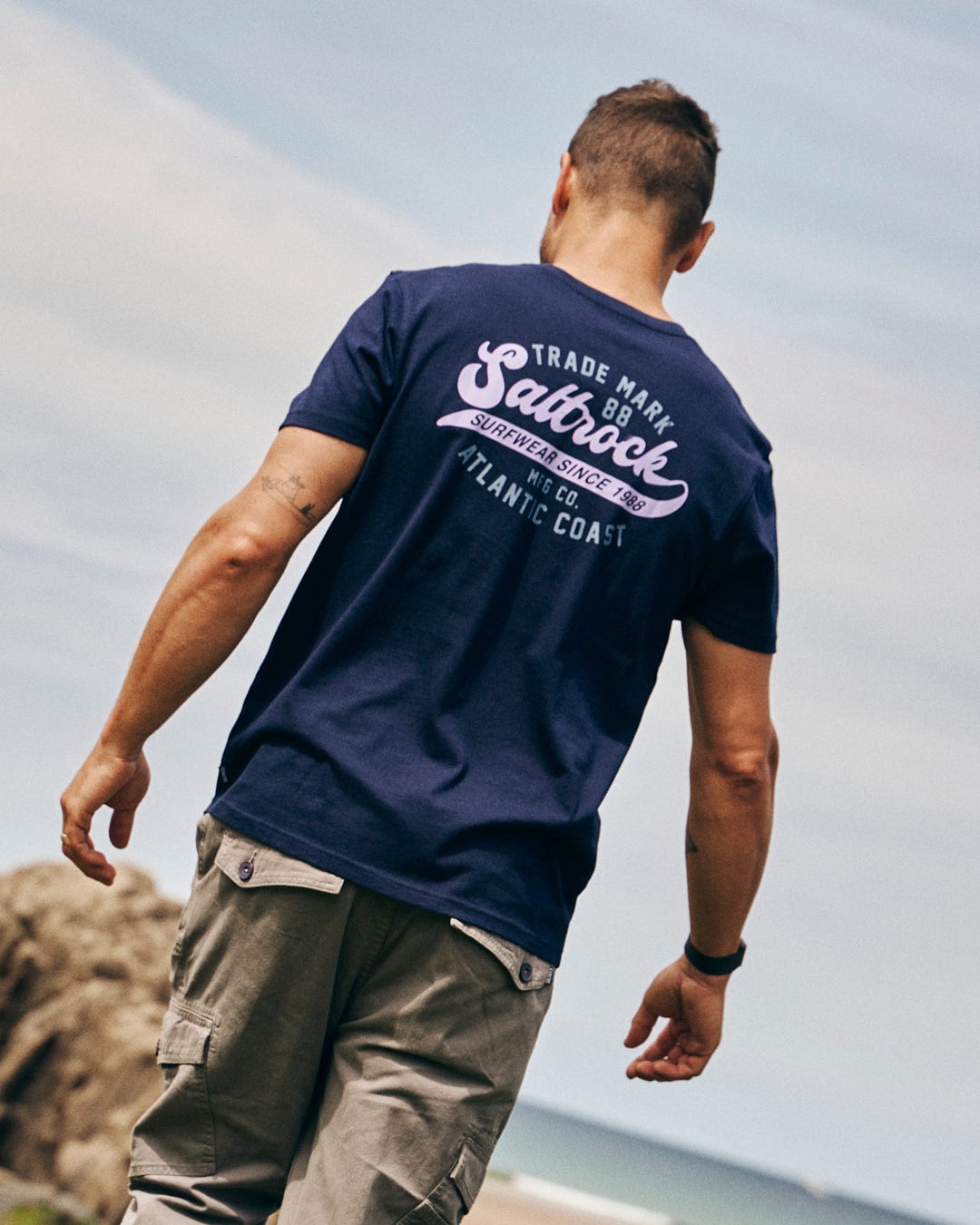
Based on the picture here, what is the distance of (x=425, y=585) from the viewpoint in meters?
2.74

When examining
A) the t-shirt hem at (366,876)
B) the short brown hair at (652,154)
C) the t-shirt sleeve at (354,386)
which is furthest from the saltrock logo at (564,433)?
the t-shirt hem at (366,876)

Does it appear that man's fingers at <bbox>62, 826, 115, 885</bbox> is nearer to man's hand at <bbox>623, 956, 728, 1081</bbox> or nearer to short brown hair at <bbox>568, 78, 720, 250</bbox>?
man's hand at <bbox>623, 956, 728, 1081</bbox>

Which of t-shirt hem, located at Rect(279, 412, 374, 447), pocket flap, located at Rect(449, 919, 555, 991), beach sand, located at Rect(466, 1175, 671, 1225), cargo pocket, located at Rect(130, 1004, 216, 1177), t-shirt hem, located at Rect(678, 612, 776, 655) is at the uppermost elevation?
t-shirt hem, located at Rect(279, 412, 374, 447)

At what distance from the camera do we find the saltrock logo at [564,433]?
A: 2777 millimetres

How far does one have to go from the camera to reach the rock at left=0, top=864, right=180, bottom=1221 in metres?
8.92

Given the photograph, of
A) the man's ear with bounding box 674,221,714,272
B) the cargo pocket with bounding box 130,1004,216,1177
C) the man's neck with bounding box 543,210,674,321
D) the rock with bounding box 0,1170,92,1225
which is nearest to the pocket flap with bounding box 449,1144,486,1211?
the cargo pocket with bounding box 130,1004,216,1177

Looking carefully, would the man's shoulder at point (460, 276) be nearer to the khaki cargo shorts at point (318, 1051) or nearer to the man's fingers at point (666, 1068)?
the khaki cargo shorts at point (318, 1051)

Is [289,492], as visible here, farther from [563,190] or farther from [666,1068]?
[666,1068]

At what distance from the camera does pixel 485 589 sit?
2.74 metres

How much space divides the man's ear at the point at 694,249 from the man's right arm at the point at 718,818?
78 cm

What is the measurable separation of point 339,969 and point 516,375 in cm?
112

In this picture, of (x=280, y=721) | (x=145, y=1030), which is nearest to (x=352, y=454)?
(x=280, y=721)

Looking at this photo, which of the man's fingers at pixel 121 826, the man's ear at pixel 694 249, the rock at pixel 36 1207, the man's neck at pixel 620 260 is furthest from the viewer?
the rock at pixel 36 1207

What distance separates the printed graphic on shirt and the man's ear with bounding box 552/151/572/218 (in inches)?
20.3
